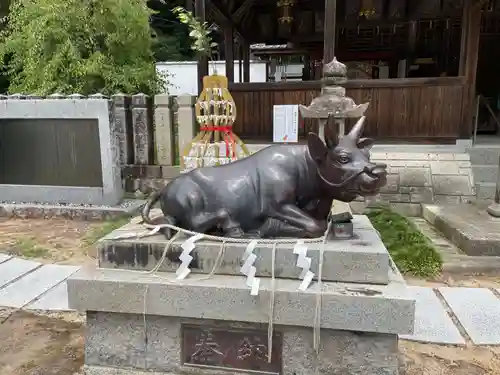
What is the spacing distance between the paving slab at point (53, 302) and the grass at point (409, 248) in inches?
144

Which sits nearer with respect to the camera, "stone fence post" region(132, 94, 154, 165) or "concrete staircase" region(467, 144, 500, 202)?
"concrete staircase" region(467, 144, 500, 202)

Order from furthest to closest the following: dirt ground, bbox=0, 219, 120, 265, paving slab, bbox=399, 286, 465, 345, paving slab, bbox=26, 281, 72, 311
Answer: dirt ground, bbox=0, 219, 120, 265 < paving slab, bbox=26, 281, 72, 311 < paving slab, bbox=399, 286, 465, 345

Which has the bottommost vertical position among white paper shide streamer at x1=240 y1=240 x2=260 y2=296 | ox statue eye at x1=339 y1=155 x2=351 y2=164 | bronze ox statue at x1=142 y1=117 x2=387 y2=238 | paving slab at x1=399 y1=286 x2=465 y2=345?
paving slab at x1=399 y1=286 x2=465 y2=345

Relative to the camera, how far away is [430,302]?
13.7 feet

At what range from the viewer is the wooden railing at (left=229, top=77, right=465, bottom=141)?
870 cm

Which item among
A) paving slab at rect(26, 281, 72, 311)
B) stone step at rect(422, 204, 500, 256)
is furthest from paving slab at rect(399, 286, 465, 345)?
paving slab at rect(26, 281, 72, 311)

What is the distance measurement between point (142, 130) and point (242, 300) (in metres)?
6.34

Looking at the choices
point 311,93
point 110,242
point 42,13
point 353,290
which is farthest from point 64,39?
point 353,290

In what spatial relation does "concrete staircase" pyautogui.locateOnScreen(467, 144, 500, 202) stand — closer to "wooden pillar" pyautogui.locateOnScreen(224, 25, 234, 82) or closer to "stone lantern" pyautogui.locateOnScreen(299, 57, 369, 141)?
"stone lantern" pyautogui.locateOnScreen(299, 57, 369, 141)

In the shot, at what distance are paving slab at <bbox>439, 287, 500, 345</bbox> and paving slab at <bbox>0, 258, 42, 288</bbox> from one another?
15.0ft

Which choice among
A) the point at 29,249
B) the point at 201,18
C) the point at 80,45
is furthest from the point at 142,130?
the point at 80,45

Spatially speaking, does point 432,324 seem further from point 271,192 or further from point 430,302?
point 271,192

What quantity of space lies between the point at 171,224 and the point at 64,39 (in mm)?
10275

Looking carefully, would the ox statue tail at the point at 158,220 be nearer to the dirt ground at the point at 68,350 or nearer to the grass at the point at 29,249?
the dirt ground at the point at 68,350
